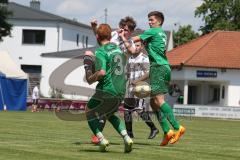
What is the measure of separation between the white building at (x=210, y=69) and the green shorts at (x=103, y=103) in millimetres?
56516

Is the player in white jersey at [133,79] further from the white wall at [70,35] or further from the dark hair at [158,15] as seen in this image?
the white wall at [70,35]

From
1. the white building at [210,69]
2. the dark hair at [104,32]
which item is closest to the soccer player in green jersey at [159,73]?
the dark hair at [104,32]

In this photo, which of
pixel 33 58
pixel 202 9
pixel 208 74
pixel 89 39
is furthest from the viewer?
pixel 89 39

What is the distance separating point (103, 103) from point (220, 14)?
3087 inches

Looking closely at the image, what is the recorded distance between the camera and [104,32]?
35.4ft

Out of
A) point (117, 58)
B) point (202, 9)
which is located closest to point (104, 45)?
point (117, 58)

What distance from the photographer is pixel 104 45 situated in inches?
425

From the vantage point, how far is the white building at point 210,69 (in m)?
67.3

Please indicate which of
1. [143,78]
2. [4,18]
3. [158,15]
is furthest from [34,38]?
[158,15]

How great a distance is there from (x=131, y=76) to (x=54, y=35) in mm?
66649

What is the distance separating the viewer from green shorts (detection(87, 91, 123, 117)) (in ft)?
35.3

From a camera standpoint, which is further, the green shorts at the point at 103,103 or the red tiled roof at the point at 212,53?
the red tiled roof at the point at 212,53

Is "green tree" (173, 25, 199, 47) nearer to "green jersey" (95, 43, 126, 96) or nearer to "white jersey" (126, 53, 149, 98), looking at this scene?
"white jersey" (126, 53, 149, 98)

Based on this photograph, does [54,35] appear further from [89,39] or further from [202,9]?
[202,9]
